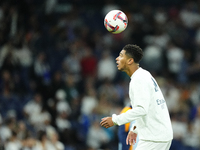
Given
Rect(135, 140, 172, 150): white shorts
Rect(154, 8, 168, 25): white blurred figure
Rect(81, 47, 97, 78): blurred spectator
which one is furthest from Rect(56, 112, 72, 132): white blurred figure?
Rect(135, 140, 172, 150): white shorts

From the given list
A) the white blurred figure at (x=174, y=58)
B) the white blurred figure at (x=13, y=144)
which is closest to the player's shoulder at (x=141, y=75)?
the white blurred figure at (x=13, y=144)

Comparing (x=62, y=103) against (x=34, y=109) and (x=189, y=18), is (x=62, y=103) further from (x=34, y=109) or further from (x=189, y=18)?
(x=189, y=18)

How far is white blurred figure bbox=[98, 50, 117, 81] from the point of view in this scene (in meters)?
13.4

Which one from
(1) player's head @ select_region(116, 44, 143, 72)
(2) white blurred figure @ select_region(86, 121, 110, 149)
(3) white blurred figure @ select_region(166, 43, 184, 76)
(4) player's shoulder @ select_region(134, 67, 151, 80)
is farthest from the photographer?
(3) white blurred figure @ select_region(166, 43, 184, 76)

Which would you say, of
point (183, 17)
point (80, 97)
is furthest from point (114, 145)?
point (183, 17)

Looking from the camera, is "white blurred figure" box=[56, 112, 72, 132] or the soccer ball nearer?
the soccer ball

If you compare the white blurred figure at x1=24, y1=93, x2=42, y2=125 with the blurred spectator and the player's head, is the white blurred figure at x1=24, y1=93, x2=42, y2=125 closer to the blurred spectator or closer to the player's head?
the blurred spectator

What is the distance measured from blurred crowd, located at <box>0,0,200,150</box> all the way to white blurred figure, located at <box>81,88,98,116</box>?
0.10 ft

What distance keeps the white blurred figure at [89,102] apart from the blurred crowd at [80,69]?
31mm

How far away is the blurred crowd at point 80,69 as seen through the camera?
11.3m

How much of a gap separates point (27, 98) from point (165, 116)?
23.9 feet

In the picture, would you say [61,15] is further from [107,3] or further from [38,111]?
[38,111]

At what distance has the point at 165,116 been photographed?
201 inches

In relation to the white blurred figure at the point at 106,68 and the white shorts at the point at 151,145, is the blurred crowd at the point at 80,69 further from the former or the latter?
the white shorts at the point at 151,145
